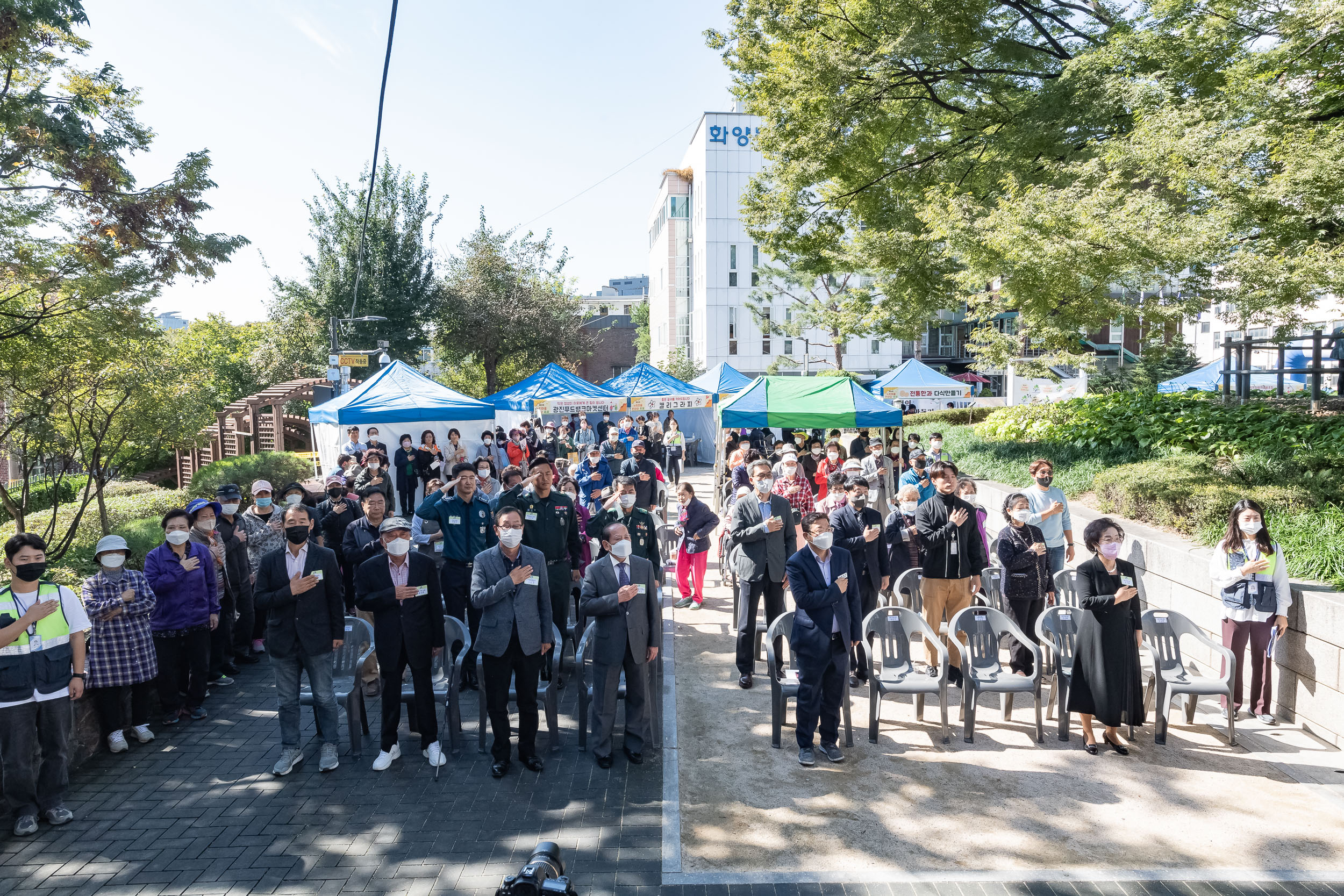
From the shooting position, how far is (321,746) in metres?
6.38

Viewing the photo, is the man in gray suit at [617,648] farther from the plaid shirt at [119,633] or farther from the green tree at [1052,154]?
the green tree at [1052,154]

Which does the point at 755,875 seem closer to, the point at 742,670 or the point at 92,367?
the point at 742,670

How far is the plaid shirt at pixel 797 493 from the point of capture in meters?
10.2

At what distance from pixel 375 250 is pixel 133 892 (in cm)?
3354

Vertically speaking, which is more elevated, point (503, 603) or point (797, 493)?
point (797, 493)

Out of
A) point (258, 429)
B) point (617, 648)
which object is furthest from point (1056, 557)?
point (258, 429)

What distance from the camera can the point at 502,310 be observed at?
38.6m

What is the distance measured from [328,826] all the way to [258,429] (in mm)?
23152

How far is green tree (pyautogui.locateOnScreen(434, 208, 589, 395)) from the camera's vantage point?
3859 cm

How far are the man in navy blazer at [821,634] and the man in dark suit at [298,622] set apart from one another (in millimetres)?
3465

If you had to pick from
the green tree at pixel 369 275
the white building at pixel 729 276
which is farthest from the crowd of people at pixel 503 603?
the white building at pixel 729 276

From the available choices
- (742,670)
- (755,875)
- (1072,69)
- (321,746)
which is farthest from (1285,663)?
(1072,69)

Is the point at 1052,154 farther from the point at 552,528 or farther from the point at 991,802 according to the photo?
the point at 991,802

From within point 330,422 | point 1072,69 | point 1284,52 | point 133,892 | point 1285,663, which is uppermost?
point 1072,69
